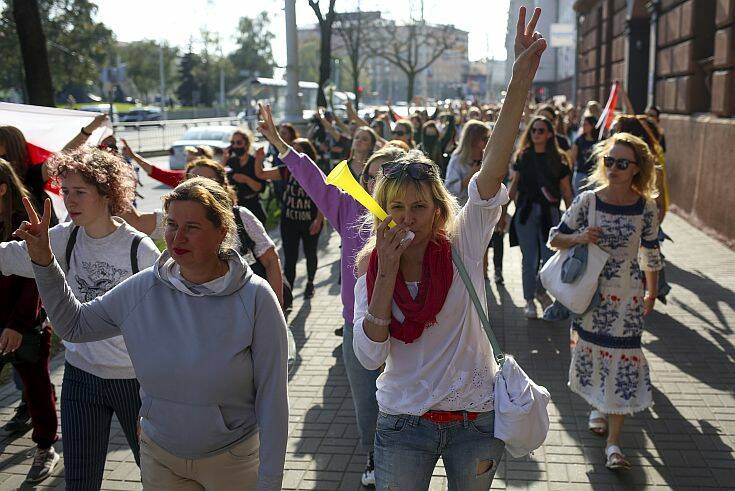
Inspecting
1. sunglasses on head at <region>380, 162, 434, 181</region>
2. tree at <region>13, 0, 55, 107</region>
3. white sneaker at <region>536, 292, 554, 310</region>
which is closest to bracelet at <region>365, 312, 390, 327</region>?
sunglasses on head at <region>380, 162, 434, 181</region>

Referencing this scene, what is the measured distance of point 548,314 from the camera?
5809mm

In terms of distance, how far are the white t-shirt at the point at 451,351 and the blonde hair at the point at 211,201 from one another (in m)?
0.51

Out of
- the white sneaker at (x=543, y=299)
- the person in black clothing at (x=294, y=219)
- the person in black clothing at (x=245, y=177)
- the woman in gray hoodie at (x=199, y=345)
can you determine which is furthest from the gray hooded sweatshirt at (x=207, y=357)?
the person in black clothing at (x=294, y=219)

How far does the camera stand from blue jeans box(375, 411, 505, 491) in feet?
9.26

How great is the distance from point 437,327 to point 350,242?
61.1 inches

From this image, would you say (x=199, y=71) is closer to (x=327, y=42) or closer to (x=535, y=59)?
(x=327, y=42)

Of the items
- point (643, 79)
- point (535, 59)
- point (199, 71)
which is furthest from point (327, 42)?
point (199, 71)

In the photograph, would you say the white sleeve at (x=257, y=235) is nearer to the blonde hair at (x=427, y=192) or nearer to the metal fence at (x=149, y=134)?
the blonde hair at (x=427, y=192)

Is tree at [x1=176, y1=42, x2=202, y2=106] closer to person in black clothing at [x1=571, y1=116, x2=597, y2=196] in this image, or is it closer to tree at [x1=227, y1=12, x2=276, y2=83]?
tree at [x1=227, y1=12, x2=276, y2=83]

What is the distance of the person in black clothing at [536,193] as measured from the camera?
8.02 metres

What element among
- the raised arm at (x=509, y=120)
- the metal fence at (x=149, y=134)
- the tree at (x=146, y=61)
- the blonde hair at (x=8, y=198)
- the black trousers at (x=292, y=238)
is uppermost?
the tree at (x=146, y=61)

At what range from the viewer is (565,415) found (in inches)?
215

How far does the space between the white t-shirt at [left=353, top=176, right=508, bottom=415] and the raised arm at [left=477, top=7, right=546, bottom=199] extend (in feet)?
0.17

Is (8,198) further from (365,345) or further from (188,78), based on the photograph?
(188,78)
